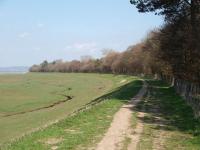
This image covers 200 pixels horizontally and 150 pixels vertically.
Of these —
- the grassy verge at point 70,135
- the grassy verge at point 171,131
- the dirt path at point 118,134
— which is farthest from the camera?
the grassy verge at point 171,131

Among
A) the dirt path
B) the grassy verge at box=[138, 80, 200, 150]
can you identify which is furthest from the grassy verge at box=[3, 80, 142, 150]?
the grassy verge at box=[138, 80, 200, 150]

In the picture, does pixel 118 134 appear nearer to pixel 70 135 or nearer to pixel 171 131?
pixel 70 135

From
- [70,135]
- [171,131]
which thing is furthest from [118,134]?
[171,131]

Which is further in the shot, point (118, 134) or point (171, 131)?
point (171, 131)

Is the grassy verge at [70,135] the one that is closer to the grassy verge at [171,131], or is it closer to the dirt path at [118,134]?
the dirt path at [118,134]

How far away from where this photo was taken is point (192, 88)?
1335 inches

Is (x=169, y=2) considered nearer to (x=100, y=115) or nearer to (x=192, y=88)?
(x=192, y=88)

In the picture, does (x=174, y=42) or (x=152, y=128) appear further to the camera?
(x=174, y=42)

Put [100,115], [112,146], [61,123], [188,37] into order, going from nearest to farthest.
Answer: [112,146], [61,123], [100,115], [188,37]

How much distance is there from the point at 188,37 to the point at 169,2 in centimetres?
434

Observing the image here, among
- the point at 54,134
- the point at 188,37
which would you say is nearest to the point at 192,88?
the point at 188,37

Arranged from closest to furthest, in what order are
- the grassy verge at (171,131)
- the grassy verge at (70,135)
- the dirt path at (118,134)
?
1. the dirt path at (118,134)
2. the grassy verge at (70,135)
3. the grassy verge at (171,131)

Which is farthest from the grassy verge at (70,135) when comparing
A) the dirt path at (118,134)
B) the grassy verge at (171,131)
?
the grassy verge at (171,131)

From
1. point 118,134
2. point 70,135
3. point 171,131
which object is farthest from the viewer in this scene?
point 171,131
